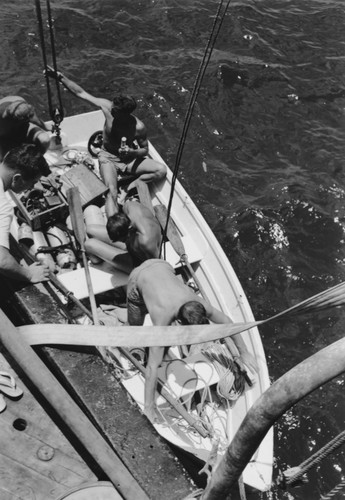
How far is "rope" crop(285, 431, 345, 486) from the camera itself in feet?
8.85

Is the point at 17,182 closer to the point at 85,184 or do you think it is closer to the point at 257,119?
the point at 85,184

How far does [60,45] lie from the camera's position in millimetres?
13117

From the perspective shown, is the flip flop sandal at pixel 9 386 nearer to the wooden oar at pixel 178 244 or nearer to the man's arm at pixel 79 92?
the wooden oar at pixel 178 244

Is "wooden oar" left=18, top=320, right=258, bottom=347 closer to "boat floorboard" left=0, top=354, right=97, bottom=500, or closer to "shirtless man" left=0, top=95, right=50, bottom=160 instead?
"boat floorboard" left=0, top=354, right=97, bottom=500

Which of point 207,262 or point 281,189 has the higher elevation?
point 207,262

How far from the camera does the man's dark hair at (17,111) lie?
737 centimetres

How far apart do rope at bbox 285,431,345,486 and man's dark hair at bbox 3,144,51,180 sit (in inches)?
123

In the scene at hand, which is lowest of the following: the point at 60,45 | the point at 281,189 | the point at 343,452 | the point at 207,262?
the point at 343,452

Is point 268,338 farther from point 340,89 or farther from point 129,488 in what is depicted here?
point 340,89

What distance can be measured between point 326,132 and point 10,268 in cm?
890

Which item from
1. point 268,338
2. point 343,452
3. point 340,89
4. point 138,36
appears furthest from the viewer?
point 138,36

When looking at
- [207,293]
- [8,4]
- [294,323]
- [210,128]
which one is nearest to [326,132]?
[210,128]

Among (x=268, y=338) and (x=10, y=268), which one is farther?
(x=268, y=338)

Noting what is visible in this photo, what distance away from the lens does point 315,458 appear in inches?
113
